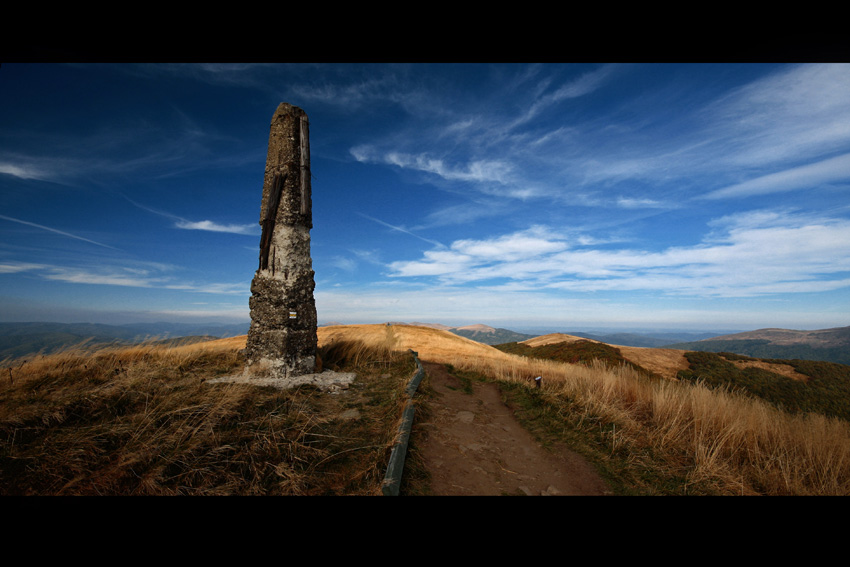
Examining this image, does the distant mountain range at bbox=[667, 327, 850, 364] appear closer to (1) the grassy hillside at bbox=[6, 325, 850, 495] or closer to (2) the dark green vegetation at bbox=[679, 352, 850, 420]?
(2) the dark green vegetation at bbox=[679, 352, 850, 420]

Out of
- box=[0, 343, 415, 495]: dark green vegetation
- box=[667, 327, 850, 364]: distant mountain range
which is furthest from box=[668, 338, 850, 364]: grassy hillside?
box=[0, 343, 415, 495]: dark green vegetation

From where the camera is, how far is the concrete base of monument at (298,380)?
727cm

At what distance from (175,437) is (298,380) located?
418 centimetres

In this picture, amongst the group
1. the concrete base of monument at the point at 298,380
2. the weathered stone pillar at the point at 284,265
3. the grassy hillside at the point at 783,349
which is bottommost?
the grassy hillside at the point at 783,349

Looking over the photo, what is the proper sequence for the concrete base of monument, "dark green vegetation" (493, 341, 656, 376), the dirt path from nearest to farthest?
the dirt path
the concrete base of monument
"dark green vegetation" (493, 341, 656, 376)

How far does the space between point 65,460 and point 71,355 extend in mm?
6179

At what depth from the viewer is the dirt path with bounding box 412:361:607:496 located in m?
4.14

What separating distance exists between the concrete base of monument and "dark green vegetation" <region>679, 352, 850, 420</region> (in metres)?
10.8

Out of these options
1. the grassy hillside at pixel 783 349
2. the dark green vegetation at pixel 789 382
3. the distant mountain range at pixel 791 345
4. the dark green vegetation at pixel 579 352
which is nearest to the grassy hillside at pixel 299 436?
the dark green vegetation at pixel 789 382

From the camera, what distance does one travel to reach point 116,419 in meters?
4.11

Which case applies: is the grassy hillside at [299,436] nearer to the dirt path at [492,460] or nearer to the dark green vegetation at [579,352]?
the dirt path at [492,460]

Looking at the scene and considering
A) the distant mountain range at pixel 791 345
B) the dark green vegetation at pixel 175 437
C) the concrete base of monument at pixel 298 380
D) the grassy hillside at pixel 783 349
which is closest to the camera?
the dark green vegetation at pixel 175 437

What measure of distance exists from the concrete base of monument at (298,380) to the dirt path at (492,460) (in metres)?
2.43

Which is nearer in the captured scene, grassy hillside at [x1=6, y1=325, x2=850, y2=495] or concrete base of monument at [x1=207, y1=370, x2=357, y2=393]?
grassy hillside at [x1=6, y1=325, x2=850, y2=495]
